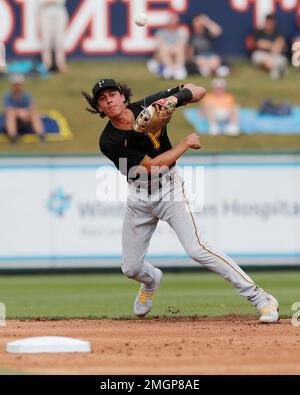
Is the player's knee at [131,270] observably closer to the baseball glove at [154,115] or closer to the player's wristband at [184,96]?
the baseball glove at [154,115]

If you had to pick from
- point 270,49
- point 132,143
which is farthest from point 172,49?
point 132,143

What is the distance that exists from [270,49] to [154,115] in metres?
14.1

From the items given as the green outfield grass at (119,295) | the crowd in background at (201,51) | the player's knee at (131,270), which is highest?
the crowd in background at (201,51)

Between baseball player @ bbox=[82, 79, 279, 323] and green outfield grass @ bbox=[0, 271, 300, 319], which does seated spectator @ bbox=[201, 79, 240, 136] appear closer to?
green outfield grass @ bbox=[0, 271, 300, 319]

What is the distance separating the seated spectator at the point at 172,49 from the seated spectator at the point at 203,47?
23cm

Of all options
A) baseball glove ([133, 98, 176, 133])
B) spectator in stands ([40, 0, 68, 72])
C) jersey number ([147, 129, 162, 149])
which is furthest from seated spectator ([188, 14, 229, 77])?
baseball glove ([133, 98, 176, 133])

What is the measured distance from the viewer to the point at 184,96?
8.48 meters

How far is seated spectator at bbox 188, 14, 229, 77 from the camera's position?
70.6 feet

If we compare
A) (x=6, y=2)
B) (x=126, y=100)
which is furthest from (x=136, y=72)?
(x=126, y=100)

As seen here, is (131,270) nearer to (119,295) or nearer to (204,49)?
(119,295)

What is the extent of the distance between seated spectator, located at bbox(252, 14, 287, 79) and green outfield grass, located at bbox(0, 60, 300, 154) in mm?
205

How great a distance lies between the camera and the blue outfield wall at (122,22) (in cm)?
2188

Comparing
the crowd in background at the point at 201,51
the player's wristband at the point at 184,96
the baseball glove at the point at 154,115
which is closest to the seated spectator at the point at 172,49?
the crowd in background at the point at 201,51
